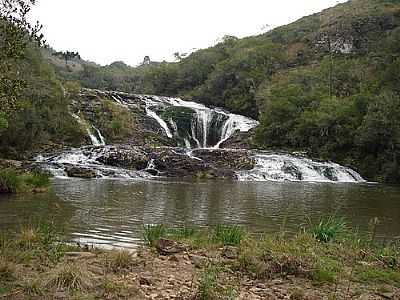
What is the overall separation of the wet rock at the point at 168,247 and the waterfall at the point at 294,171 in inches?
1020

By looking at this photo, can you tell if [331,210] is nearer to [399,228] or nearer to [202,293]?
[399,228]

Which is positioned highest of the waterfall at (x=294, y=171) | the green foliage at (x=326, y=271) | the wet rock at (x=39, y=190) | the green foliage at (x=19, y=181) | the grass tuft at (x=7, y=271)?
the grass tuft at (x=7, y=271)

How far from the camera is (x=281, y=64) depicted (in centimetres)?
7888

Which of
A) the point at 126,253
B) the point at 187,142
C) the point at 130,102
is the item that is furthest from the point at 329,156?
the point at 126,253

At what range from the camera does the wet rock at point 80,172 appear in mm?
28938

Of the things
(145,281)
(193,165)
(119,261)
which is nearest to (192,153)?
(193,165)

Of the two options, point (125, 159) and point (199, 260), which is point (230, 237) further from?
point (125, 159)

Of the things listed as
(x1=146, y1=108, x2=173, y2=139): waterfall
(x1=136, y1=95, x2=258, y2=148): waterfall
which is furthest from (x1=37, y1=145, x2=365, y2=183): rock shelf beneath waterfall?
(x1=146, y1=108, x2=173, y2=139): waterfall

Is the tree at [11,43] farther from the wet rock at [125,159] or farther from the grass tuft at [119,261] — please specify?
the wet rock at [125,159]

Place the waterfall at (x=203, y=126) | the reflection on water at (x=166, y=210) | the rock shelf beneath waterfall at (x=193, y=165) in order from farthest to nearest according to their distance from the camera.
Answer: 1. the waterfall at (x=203, y=126)
2. the rock shelf beneath waterfall at (x=193, y=165)
3. the reflection on water at (x=166, y=210)

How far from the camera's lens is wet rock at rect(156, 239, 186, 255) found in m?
7.30

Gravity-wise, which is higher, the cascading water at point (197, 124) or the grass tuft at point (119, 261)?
the cascading water at point (197, 124)

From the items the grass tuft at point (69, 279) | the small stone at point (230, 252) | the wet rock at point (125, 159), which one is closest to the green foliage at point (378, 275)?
the small stone at point (230, 252)

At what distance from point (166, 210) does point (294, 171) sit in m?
21.9
